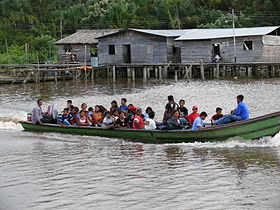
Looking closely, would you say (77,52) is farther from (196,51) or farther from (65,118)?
(65,118)

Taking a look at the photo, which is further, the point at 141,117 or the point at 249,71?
the point at 249,71

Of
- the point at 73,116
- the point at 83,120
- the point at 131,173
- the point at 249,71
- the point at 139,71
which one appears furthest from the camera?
the point at 139,71

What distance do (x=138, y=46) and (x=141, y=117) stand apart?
28.0m

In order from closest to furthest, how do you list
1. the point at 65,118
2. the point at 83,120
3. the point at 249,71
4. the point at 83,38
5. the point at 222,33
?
the point at 83,120 → the point at 65,118 → the point at 249,71 → the point at 222,33 → the point at 83,38

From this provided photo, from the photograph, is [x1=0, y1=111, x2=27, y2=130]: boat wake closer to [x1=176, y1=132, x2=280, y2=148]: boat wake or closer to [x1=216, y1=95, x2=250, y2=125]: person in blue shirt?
[x1=176, y1=132, x2=280, y2=148]: boat wake

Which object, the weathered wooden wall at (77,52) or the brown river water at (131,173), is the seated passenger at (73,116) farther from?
the weathered wooden wall at (77,52)

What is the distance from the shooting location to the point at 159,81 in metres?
41.0

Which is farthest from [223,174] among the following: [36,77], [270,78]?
[36,77]

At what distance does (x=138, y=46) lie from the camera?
4531cm

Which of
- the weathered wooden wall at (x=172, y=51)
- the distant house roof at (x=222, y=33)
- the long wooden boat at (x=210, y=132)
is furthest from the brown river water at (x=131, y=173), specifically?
the weathered wooden wall at (x=172, y=51)

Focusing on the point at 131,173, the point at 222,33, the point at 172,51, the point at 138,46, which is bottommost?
the point at 131,173

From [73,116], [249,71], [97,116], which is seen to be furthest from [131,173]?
[249,71]

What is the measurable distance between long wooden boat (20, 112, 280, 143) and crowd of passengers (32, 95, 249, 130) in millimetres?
257

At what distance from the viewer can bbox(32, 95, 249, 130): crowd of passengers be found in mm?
16656
